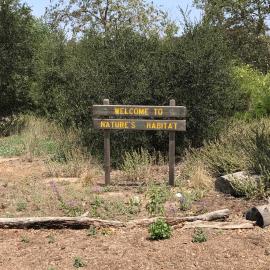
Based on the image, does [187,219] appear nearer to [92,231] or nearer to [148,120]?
[92,231]

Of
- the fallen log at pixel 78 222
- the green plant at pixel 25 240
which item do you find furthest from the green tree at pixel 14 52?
the green plant at pixel 25 240

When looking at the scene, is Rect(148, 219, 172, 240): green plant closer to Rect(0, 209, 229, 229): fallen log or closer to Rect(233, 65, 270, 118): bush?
Rect(0, 209, 229, 229): fallen log

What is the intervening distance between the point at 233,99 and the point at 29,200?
658cm

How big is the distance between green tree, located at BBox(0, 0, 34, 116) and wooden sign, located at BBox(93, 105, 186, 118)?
8.73 meters

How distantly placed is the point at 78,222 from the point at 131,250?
1.04m

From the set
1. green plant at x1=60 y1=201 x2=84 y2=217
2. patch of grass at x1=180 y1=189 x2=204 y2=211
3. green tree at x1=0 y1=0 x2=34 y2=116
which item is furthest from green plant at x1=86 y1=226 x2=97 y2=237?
Answer: green tree at x1=0 y1=0 x2=34 y2=116

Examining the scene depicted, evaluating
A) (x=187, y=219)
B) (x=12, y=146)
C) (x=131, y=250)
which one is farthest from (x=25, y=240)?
(x=12, y=146)

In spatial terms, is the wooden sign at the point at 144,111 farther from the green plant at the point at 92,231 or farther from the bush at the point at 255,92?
the bush at the point at 255,92

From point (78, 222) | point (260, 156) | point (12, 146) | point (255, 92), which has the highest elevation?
point (255, 92)

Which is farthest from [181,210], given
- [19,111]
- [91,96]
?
[19,111]

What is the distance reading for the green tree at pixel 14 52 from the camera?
650 inches

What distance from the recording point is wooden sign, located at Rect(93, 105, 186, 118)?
855cm

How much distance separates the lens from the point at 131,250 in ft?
16.6

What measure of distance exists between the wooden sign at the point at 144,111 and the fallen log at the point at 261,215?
9.62 feet
